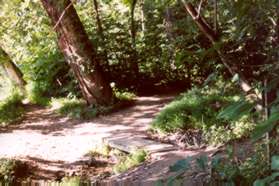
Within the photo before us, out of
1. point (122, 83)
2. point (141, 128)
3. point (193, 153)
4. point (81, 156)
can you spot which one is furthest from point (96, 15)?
point (193, 153)

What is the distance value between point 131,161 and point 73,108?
16.7 feet

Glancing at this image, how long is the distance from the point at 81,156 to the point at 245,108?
8.13 m

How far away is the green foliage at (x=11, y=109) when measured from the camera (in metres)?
13.0

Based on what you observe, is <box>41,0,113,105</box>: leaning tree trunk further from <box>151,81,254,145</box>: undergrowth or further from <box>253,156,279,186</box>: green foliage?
<box>253,156,279,186</box>: green foliage

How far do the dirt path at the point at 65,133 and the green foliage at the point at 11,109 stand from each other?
0.40 meters

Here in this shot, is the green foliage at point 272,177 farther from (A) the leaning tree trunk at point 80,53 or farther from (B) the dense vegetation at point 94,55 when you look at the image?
(A) the leaning tree trunk at point 80,53

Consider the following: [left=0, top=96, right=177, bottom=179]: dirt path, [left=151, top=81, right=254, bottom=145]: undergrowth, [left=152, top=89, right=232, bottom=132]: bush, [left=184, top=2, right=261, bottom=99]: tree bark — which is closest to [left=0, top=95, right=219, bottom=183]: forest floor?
[left=0, top=96, right=177, bottom=179]: dirt path

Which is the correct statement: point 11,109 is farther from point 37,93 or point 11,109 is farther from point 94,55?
point 94,55

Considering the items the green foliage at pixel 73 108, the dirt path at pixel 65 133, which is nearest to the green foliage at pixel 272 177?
the dirt path at pixel 65 133

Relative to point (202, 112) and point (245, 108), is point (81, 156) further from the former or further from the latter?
point (245, 108)

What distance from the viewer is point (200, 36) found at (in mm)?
12438

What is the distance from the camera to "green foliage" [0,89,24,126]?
13047 millimetres

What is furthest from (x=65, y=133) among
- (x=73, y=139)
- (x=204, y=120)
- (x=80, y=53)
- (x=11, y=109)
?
(x=204, y=120)

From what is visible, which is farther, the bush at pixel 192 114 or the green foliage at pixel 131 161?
the bush at pixel 192 114
